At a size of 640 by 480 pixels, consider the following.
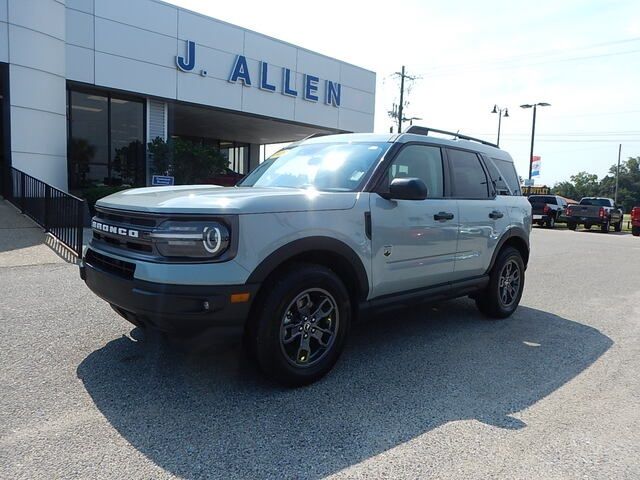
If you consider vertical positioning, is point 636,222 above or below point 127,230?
below

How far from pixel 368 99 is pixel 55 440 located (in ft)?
76.4

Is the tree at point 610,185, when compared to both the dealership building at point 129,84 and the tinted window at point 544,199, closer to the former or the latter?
the tinted window at point 544,199

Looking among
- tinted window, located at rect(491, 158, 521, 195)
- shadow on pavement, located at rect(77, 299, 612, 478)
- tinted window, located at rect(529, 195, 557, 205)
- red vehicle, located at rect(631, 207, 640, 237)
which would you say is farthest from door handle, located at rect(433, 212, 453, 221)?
tinted window, located at rect(529, 195, 557, 205)

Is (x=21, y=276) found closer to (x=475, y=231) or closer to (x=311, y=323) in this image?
(x=311, y=323)

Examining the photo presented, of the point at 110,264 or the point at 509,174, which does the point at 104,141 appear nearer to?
the point at 509,174

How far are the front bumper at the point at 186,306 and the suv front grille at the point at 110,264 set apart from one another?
9 centimetres

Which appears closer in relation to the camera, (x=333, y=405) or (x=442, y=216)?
(x=333, y=405)

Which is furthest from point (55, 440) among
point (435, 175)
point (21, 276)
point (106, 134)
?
point (106, 134)

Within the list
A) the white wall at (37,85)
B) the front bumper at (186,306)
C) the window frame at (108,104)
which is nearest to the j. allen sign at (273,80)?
the window frame at (108,104)

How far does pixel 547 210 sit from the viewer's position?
84.9 feet

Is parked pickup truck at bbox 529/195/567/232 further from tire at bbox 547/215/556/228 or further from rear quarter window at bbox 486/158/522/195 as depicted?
rear quarter window at bbox 486/158/522/195

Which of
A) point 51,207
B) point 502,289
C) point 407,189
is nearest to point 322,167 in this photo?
point 407,189

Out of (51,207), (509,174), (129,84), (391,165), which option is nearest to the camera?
(391,165)

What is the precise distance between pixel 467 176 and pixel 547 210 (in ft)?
75.9
